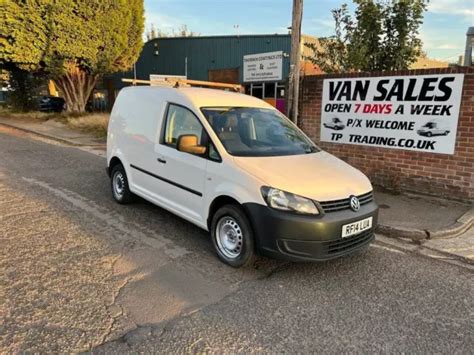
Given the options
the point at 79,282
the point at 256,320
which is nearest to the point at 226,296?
the point at 256,320

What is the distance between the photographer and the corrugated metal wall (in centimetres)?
2219

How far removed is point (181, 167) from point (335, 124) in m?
4.31

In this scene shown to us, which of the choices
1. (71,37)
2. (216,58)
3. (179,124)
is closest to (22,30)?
(71,37)

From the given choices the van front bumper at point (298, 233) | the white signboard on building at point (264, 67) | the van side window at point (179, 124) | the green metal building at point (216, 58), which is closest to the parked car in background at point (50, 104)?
the green metal building at point (216, 58)

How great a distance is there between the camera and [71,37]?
1792cm

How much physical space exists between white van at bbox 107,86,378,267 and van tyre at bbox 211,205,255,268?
1 centimetres

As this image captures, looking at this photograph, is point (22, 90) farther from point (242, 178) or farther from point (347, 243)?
point (347, 243)

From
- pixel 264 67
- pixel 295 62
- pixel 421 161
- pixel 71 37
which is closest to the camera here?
pixel 421 161

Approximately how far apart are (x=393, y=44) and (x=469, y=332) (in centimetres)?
677

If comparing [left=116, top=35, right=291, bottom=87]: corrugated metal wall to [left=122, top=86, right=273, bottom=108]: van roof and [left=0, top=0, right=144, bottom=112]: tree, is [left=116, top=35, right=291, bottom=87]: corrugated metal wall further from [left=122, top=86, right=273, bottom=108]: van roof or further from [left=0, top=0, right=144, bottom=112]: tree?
[left=122, top=86, right=273, bottom=108]: van roof

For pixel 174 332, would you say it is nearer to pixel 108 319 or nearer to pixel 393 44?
pixel 108 319

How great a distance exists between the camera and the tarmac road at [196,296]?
2.75 metres

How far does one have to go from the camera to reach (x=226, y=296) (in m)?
3.34

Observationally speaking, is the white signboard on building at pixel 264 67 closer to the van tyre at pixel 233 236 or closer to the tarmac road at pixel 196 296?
the tarmac road at pixel 196 296
